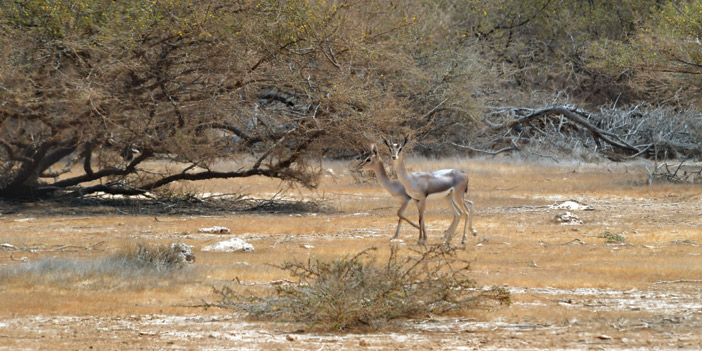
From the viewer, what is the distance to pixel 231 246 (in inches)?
622

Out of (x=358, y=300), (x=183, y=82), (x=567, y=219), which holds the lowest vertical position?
(x=358, y=300)

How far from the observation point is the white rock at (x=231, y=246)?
15719 mm

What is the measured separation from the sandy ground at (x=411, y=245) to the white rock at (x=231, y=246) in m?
0.27

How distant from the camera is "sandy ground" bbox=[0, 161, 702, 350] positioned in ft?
28.6

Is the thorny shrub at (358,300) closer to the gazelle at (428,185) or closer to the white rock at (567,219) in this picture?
the gazelle at (428,185)

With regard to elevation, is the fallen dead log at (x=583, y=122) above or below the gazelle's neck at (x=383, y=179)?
above

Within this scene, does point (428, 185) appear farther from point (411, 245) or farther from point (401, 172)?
point (411, 245)

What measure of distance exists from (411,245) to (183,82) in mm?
8087

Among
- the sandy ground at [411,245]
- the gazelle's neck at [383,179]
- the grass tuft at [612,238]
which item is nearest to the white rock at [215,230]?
the sandy ground at [411,245]

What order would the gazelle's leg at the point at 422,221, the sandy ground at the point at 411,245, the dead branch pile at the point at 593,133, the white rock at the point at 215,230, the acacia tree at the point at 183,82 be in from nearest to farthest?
the sandy ground at the point at 411,245 → the gazelle's leg at the point at 422,221 → the white rock at the point at 215,230 → the acacia tree at the point at 183,82 → the dead branch pile at the point at 593,133

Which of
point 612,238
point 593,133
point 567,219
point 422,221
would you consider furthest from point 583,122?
Answer: point 422,221

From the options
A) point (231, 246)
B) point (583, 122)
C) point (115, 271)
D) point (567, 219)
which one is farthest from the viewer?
point (583, 122)

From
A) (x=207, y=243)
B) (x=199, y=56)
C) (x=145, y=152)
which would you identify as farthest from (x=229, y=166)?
(x=207, y=243)

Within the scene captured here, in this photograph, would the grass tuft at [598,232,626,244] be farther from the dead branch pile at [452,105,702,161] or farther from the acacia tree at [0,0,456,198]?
the dead branch pile at [452,105,702,161]
